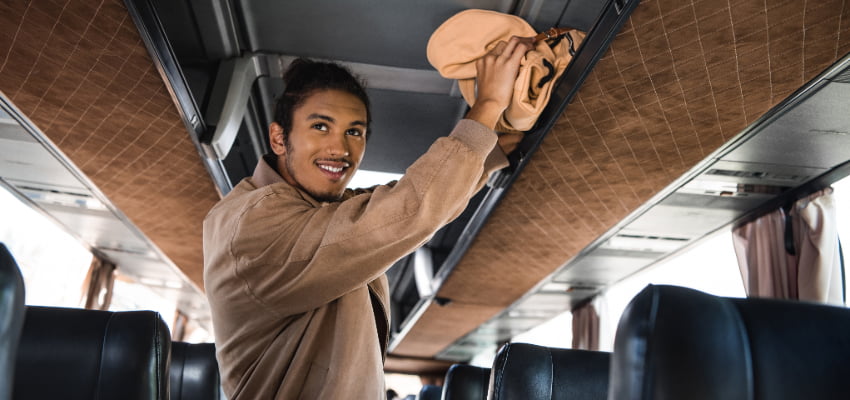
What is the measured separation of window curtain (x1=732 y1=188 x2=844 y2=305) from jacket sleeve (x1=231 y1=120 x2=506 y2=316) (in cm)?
363

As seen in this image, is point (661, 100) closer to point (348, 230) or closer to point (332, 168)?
point (332, 168)

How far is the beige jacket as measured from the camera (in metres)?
1.38

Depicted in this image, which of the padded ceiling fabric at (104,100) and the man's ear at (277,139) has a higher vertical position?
the padded ceiling fabric at (104,100)

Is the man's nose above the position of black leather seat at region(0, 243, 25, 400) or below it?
above

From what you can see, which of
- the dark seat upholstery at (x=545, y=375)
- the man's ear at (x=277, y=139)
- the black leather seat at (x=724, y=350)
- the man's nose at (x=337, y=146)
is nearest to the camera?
the black leather seat at (x=724, y=350)

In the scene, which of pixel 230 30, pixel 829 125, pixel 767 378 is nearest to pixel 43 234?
pixel 230 30

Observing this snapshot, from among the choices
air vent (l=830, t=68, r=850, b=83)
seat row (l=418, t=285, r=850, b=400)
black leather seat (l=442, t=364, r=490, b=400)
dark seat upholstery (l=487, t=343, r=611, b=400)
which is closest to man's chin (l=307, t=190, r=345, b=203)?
seat row (l=418, t=285, r=850, b=400)

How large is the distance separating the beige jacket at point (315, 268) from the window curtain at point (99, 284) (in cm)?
773

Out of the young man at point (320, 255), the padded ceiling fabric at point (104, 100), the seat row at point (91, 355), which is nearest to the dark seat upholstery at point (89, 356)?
the seat row at point (91, 355)

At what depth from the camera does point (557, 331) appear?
10.6 metres

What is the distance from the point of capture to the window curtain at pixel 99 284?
27.9ft

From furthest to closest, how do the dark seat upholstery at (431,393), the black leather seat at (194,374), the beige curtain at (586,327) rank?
1. the beige curtain at (586,327)
2. the dark seat upholstery at (431,393)
3. the black leather seat at (194,374)

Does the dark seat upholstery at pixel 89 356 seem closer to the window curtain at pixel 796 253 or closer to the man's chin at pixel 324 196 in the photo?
the man's chin at pixel 324 196

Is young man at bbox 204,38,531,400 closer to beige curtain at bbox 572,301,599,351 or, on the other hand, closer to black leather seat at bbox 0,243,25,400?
black leather seat at bbox 0,243,25,400
